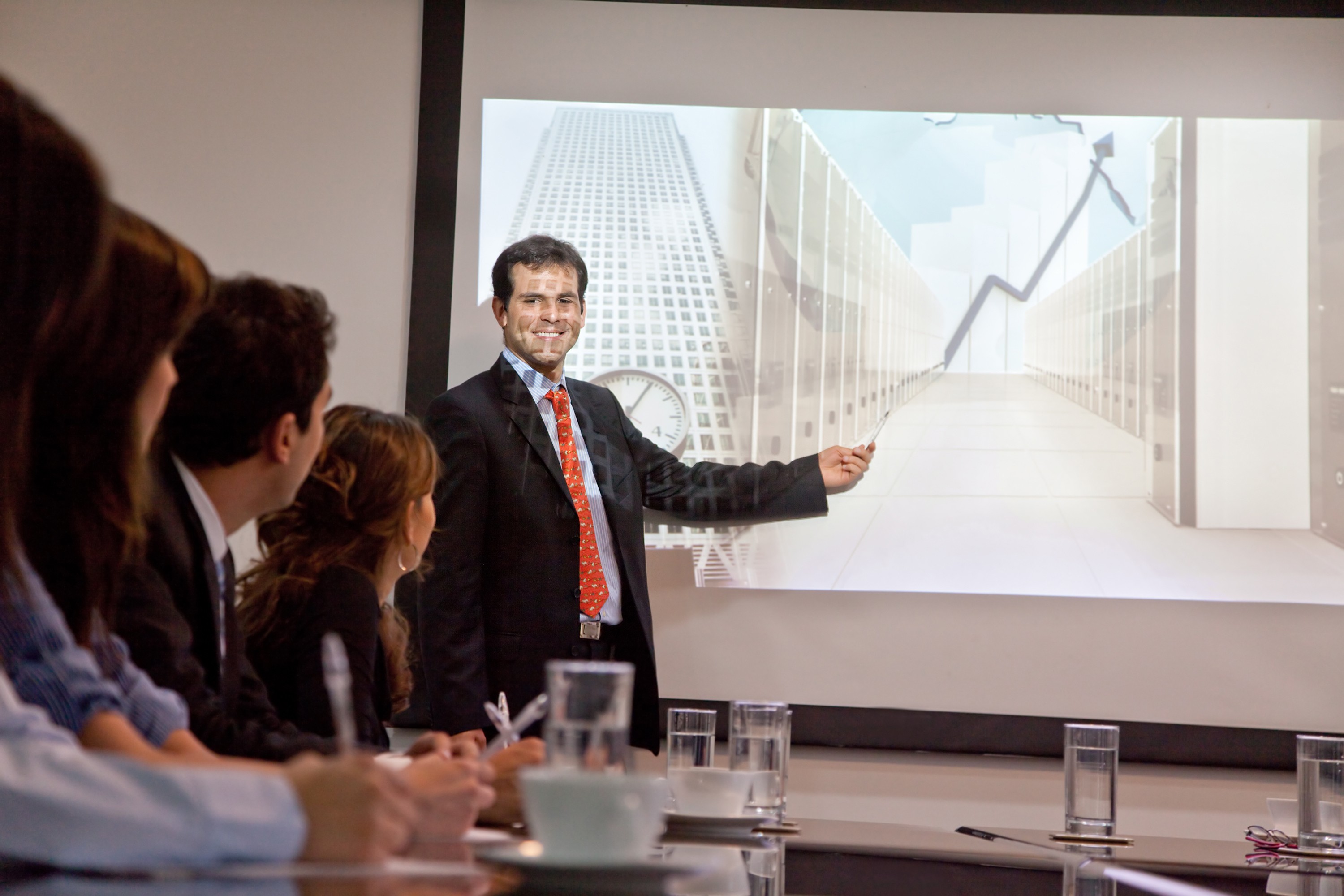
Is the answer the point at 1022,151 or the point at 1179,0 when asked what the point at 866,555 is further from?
the point at 1179,0

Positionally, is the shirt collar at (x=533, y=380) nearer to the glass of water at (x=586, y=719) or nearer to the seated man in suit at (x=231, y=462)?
the seated man in suit at (x=231, y=462)

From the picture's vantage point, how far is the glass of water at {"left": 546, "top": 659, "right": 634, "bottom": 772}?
81cm

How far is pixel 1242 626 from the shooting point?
3.17 m

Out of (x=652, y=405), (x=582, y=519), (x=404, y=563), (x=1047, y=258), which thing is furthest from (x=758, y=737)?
(x=1047, y=258)

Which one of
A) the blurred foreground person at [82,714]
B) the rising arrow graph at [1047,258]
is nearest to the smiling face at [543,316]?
the rising arrow graph at [1047,258]

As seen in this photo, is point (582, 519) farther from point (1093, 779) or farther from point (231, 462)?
point (231, 462)

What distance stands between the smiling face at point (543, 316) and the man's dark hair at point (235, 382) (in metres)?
1.73

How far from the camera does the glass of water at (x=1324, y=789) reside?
1825 mm

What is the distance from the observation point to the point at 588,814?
2.58ft

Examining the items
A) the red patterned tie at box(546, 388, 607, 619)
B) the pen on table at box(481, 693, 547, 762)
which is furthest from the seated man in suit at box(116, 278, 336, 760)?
the red patterned tie at box(546, 388, 607, 619)

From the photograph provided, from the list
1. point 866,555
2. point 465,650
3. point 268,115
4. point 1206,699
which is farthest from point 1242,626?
point 268,115

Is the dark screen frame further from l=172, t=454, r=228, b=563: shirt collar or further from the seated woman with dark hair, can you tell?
l=172, t=454, r=228, b=563: shirt collar

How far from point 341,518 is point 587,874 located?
3.93 feet

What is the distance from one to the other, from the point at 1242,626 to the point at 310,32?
297 centimetres
